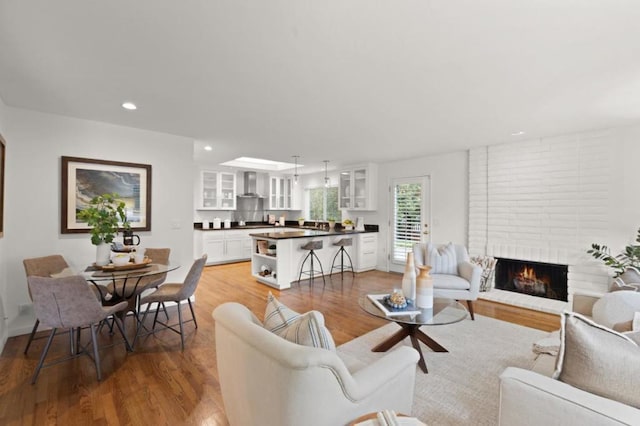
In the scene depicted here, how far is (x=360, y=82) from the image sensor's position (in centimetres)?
250

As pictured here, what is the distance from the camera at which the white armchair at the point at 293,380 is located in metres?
1.01

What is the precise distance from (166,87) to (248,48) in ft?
3.54

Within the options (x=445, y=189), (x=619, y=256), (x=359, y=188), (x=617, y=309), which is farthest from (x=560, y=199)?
(x=359, y=188)

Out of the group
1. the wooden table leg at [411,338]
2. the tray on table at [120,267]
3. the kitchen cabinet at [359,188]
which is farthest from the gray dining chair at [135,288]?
the kitchen cabinet at [359,188]

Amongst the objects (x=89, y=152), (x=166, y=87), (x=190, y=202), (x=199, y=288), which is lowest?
(x=199, y=288)

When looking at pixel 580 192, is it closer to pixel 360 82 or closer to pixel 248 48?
pixel 360 82

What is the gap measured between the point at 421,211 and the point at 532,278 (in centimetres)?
214

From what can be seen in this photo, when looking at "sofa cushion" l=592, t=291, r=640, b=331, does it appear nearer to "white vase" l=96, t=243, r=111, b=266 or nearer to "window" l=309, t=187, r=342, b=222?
"white vase" l=96, t=243, r=111, b=266

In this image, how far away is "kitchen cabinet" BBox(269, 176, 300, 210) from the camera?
838cm

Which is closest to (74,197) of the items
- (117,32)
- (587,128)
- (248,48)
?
(117,32)

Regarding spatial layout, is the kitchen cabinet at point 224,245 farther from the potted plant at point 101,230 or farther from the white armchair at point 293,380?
the white armchair at point 293,380

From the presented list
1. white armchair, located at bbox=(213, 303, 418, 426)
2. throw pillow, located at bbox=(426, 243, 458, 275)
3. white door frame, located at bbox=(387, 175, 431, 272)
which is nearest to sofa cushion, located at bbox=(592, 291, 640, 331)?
white armchair, located at bbox=(213, 303, 418, 426)

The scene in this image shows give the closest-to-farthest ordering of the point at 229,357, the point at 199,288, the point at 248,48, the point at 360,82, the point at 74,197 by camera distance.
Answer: the point at 229,357
the point at 248,48
the point at 360,82
the point at 74,197
the point at 199,288

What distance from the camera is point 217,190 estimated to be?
24.0 feet
